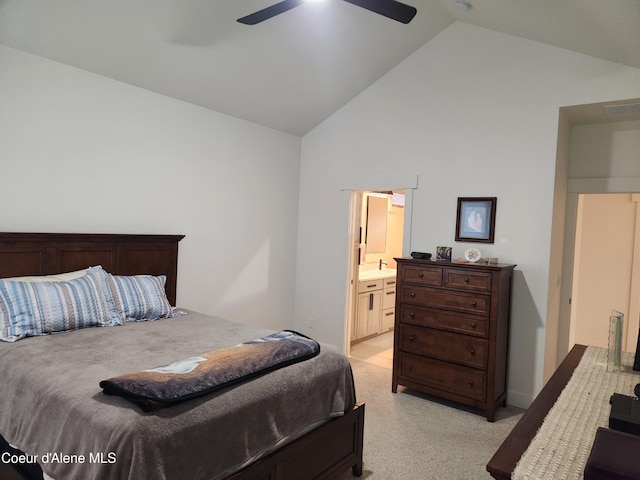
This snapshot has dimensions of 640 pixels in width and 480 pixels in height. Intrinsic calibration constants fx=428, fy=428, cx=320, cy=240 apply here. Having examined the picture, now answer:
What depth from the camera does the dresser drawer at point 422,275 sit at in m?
3.70

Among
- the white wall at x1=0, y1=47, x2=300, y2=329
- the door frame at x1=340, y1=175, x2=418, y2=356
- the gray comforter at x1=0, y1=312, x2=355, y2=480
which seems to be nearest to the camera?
the gray comforter at x1=0, y1=312, x2=355, y2=480

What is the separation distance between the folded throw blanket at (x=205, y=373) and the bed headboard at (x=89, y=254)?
1.72 meters

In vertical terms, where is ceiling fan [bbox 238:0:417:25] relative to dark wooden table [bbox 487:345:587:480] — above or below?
above

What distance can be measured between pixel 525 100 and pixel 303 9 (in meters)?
2.03

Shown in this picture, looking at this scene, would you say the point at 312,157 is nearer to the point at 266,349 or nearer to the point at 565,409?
the point at 266,349

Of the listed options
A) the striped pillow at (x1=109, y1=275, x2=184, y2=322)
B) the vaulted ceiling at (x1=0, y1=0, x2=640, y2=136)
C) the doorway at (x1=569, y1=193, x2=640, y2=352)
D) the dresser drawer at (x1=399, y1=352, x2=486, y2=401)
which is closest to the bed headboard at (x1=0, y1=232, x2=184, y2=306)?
the striped pillow at (x1=109, y1=275, x2=184, y2=322)

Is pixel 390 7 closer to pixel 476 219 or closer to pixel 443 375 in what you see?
pixel 476 219

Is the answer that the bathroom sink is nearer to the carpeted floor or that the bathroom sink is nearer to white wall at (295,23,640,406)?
white wall at (295,23,640,406)

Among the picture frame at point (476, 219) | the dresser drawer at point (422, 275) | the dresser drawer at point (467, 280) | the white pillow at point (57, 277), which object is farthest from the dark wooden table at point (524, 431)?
the white pillow at point (57, 277)

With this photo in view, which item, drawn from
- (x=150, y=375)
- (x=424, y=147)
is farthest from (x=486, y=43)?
(x=150, y=375)

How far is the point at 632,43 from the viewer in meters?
2.72

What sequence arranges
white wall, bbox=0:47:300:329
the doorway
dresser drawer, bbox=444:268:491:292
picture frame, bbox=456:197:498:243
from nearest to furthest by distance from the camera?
white wall, bbox=0:47:300:329 → dresser drawer, bbox=444:268:491:292 → picture frame, bbox=456:197:498:243 → the doorway

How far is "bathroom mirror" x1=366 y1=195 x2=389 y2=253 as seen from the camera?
20.0 feet

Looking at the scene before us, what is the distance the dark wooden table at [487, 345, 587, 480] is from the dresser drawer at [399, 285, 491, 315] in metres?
1.51
